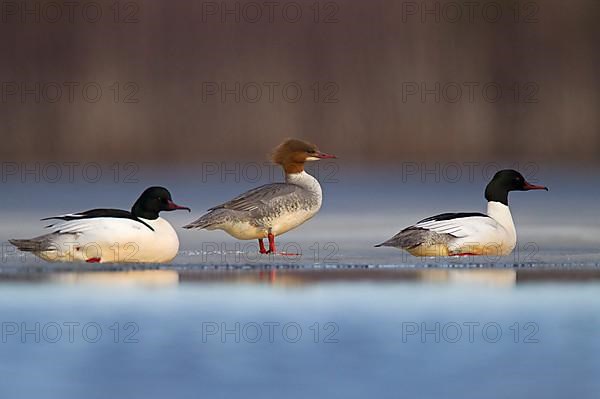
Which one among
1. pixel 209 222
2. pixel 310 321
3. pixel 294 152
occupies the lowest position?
pixel 310 321

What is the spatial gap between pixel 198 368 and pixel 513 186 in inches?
160

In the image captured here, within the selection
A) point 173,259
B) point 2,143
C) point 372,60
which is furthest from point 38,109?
point 173,259

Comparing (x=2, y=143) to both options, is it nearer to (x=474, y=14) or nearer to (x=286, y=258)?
(x=474, y=14)

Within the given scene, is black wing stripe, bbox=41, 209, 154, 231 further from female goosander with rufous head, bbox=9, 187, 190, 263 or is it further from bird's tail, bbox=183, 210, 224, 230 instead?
bird's tail, bbox=183, 210, 224, 230

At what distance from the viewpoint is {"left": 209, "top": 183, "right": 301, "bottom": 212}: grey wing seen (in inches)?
361

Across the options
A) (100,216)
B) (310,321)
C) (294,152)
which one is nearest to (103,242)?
(100,216)

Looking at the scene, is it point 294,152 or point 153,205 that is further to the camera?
point 294,152

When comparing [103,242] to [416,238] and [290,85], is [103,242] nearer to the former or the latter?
[416,238]

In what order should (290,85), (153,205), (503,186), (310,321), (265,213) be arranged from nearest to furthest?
(310,321)
(153,205)
(265,213)
(503,186)
(290,85)

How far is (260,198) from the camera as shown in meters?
9.20

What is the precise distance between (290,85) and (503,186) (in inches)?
410

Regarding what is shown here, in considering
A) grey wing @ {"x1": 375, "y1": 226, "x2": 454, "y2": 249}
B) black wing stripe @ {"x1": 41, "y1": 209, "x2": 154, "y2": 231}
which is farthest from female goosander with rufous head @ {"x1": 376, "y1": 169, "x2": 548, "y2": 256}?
black wing stripe @ {"x1": 41, "y1": 209, "x2": 154, "y2": 231}

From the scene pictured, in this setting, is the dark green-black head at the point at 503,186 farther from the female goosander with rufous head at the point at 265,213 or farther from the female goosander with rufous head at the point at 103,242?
the female goosander with rufous head at the point at 103,242

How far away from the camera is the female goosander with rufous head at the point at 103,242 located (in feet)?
27.7
